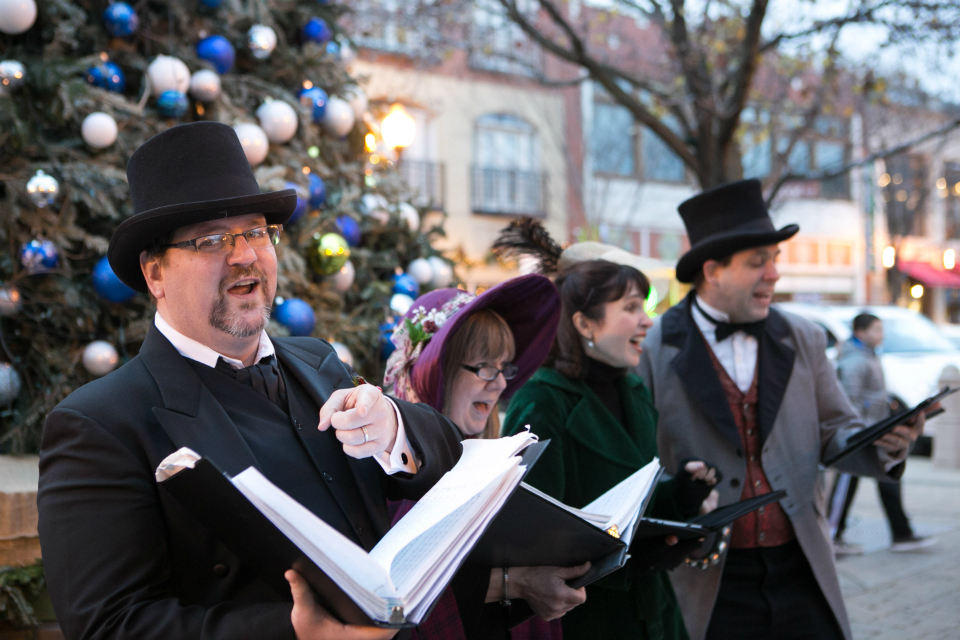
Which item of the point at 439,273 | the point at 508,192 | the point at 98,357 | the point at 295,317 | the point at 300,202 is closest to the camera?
the point at 98,357

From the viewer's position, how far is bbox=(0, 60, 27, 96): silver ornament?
3625mm

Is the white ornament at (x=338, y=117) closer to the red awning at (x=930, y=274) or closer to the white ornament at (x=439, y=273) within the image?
the white ornament at (x=439, y=273)

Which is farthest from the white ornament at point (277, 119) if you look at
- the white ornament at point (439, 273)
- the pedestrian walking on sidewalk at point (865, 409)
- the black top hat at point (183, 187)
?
the pedestrian walking on sidewalk at point (865, 409)

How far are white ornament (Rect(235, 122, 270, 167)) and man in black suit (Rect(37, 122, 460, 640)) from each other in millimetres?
2420

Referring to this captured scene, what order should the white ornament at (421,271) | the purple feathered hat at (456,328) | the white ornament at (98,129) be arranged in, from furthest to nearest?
the white ornament at (421,271)
the white ornament at (98,129)
the purple feathered hat at (456,328)

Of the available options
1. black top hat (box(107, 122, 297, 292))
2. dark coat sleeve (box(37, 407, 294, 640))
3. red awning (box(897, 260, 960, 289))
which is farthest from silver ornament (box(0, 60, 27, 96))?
red awning (box(897, 260, 960, 289))

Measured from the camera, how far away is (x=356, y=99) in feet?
17.0

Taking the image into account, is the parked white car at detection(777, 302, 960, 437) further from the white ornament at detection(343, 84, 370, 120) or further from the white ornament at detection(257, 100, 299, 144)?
the white ornament at detection(257, 100, 299, 144)

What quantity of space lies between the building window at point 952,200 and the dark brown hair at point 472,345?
81.2 feet

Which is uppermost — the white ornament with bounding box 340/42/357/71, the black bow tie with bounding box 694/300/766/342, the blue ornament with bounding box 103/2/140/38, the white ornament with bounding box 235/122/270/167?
the white ornament with bounding box 340/42/357/71

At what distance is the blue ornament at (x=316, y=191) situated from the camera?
15.1 feet

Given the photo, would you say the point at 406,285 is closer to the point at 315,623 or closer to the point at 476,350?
the point at 476,350

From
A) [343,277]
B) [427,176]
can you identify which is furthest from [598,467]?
[427,176]

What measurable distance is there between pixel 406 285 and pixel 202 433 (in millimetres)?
3249
